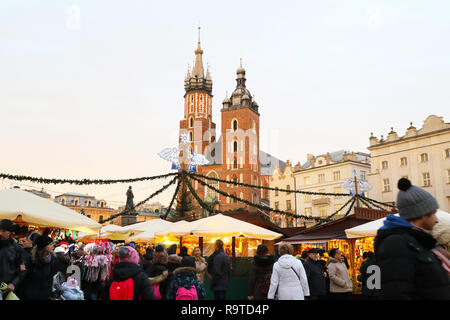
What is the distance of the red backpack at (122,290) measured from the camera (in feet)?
14.6

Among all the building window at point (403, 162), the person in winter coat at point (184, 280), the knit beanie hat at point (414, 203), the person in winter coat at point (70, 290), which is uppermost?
the building window at point (403, 162)

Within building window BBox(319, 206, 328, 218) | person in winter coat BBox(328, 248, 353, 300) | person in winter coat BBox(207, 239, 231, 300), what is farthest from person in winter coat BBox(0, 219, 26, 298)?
building window BBox(319, 206, 328, 218)

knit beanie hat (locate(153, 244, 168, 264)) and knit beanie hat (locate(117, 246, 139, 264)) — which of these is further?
knit beanie hat (locate(153, 244, 168, 264))

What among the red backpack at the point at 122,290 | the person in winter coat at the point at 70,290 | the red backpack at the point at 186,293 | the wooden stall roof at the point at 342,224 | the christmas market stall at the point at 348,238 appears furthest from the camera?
the wooden stall roof at the point at 342,224

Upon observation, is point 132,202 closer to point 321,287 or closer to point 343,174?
point 321,287

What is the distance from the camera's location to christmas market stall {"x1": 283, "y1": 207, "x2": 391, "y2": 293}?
14.6m

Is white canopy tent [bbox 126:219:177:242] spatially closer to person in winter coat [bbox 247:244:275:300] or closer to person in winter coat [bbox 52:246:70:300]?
person in winter coat [bbox 52:246:70:300]

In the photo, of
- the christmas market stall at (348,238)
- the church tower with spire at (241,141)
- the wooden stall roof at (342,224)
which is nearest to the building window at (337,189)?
the church tower with spire at (241,141)

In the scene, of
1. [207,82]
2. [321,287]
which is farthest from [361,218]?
[207,82]

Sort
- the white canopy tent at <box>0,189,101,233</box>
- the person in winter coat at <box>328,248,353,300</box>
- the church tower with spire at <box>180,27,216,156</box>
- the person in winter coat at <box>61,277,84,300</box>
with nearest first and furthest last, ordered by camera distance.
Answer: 1. the person in winter coat at <box>61,277,84,300</box>
2. the white canopy tent at <box>0,189,101,233</box>
3. the person in winter coat at <box>328,248,353,300</box>
4. the church tower with spire at <box>180,27,216,156</box>

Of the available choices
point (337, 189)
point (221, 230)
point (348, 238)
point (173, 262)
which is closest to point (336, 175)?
point (337, 189)

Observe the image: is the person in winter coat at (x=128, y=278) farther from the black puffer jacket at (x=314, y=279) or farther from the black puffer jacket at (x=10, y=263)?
the black puffer jacket at (x=314, y=279)

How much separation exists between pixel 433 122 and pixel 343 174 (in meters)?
13.3
